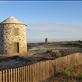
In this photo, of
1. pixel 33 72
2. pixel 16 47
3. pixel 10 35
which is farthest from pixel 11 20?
pixel 33 72

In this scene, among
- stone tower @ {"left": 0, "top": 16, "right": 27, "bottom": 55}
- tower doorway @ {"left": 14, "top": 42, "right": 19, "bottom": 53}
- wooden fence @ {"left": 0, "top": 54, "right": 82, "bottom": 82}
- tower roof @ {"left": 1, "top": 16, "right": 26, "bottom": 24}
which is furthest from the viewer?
tower doorway @ {"left": 14, "top": 42, "right": 19, "bottom": 53}

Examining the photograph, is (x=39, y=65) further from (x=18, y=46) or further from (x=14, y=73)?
(x=18, y=46)

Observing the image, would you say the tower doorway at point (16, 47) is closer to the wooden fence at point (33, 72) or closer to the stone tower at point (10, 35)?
the stone tower at point (10, 35)

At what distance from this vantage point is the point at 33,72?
50.1ft

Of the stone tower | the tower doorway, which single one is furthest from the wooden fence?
the tower doorway

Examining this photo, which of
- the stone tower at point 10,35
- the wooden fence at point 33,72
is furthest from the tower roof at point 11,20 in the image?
the wooden fence at point 33,72

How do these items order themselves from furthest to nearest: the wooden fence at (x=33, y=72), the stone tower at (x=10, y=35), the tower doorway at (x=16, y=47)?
the tower doorway at (x=16, y=47), the stone tower at (x=10, y=35), the wooden fence at (x=33, y=72)

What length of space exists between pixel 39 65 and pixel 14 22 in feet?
98.9

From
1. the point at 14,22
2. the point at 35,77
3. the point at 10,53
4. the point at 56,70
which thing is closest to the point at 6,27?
the point at 14,22

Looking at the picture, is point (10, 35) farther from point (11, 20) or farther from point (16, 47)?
point (11, 20)

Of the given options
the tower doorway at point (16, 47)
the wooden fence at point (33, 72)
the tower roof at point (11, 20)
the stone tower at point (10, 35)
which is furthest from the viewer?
the tower doorway at point (16, 47)

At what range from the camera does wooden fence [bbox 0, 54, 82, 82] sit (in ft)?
42.3

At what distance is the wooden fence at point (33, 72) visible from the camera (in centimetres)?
1290

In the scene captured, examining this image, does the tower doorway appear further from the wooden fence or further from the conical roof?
the wooden fence
